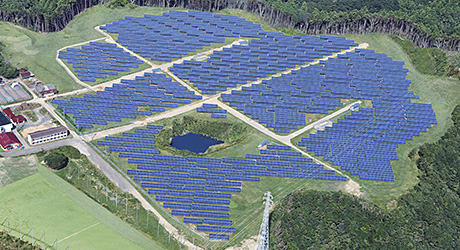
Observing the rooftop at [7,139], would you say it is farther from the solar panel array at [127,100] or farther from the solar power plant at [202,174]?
the solar power plant at [202,174]

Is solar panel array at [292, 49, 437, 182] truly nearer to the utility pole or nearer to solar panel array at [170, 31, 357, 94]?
solar panel array at [170, 31, 357, 94]

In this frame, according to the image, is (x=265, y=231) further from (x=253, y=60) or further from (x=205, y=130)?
(x=253, y=60)

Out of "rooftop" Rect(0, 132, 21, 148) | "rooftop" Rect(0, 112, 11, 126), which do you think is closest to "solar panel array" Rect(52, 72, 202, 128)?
"rooftop" Rect(0, 112, 11, 126)

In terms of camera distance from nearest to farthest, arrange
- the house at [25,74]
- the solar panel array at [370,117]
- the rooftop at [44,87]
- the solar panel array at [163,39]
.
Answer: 1. the solar panel array at [370,117]
2. the rooftop at [44,87]
3. the house at [25,74]
4. the solar panel array at [163,39]

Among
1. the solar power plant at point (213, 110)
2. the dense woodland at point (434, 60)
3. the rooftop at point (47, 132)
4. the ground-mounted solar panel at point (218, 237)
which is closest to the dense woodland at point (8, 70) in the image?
the rooftop at point (47, 132)

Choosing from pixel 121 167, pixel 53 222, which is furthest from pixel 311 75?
pixel 53 222

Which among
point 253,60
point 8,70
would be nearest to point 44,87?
point 8,70
